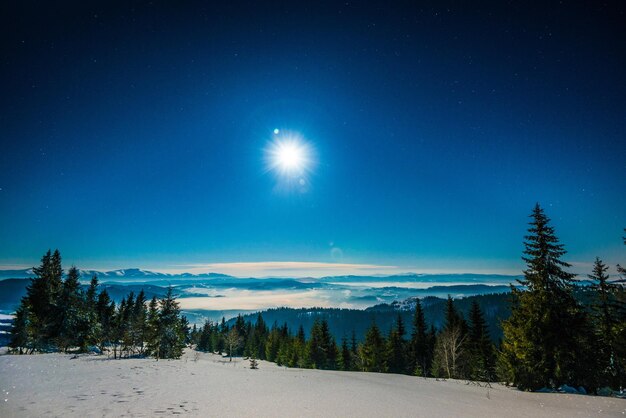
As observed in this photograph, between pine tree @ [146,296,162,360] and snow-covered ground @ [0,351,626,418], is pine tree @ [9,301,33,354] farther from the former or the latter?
snow-covered ground @ [0,351,626,418]

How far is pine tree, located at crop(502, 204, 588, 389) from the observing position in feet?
50.3

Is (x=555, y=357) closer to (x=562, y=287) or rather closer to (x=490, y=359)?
(x=562, y=287)

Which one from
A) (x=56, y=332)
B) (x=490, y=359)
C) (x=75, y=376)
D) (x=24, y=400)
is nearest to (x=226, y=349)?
(x=56, y=332)

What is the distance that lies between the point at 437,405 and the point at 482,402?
246cm

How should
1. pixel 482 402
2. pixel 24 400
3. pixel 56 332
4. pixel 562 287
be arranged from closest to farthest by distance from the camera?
pixel 24 400 < pixel 482 402 < pixel 562 287 < pixel 56 332

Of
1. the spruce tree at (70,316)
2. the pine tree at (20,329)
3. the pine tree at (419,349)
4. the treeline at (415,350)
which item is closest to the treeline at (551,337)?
the treeline at (415,350)

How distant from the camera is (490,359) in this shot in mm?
37094

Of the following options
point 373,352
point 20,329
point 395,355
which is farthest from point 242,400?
point 20,329

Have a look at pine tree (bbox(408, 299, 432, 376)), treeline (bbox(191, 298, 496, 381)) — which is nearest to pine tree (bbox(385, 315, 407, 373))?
treeline (bbox(191, 298, 496, 381))

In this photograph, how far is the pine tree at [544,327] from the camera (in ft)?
50.3

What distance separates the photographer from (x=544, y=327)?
637 inches

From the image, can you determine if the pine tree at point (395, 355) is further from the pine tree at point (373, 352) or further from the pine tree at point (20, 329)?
the pine tree at point (20, 329)

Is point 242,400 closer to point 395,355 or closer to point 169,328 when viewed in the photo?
point 169,328

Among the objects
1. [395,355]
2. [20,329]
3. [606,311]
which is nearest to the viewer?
[606,311]
